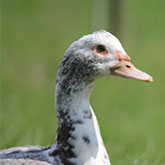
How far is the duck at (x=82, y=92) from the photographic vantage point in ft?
11.8

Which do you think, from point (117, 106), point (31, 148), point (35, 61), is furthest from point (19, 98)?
point (31, 148)

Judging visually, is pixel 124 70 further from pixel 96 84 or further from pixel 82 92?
pixel 96 84

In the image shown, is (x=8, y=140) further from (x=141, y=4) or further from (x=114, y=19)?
(x=141, y=4)

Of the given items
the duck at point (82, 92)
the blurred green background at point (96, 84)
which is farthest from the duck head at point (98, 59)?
the blurred green background at point (96, 84)

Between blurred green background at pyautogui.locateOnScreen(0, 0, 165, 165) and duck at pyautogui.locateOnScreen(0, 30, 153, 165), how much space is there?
1.06 metres

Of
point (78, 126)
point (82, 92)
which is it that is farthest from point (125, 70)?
point (78, 126)

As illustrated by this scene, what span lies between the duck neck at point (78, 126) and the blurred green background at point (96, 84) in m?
1.04

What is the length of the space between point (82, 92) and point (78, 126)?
0.77 feet

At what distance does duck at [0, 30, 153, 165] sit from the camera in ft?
11.8

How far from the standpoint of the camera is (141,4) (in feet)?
43.6

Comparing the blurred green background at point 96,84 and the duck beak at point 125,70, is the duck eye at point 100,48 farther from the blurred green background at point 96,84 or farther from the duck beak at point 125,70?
the blurred green background at point 96,84

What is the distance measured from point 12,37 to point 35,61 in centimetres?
121

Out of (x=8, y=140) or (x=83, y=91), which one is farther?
(x=8, y=140)

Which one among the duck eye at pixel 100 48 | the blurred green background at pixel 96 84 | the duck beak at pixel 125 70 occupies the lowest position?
the blurred green background at pixel 96 84
